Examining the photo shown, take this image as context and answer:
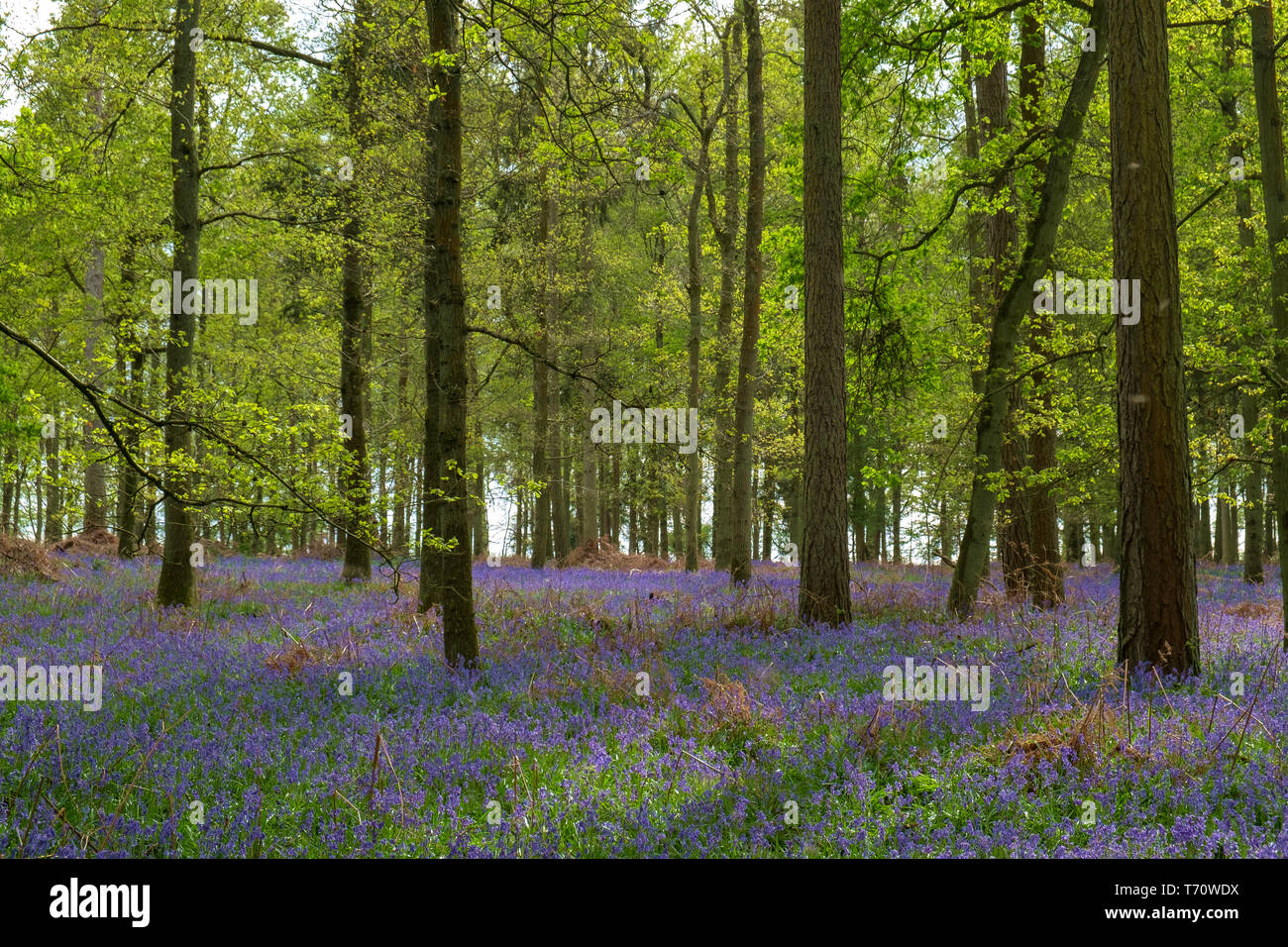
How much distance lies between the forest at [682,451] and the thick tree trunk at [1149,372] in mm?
33

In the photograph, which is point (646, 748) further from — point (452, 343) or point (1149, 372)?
point (1149, 372)

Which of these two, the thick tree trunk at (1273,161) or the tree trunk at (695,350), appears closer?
the thick tree trunk at (1273,161)

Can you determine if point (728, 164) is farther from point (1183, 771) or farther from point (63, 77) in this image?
point (1183, 771)

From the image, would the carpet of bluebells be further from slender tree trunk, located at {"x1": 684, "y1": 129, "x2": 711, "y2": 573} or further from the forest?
slender tree trunk, located at {"x1": 684, "y1": 129, "x2": 711, "y2": 573}

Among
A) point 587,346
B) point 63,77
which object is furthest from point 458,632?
point 587,346

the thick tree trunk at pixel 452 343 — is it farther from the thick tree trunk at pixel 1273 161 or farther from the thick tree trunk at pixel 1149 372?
the thick tree trunk at pixel 1273 161

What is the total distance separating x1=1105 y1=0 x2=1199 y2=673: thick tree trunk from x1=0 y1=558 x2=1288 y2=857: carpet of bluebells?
62 cm

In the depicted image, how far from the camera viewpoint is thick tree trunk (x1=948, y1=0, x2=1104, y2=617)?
9.80 m

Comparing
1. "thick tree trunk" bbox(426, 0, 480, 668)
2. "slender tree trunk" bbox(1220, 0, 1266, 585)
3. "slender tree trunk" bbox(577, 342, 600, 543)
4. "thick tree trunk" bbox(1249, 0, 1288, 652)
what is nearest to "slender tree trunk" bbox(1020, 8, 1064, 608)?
"thick tree trunk" bbox(1249, 0, 1288, 652)

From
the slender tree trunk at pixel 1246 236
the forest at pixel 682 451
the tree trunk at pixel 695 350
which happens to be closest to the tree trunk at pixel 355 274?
the forest at pixel 682 451

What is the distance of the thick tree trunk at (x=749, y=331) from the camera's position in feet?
48.2

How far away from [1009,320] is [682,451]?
1149 centimetres

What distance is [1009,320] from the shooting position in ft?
33.7

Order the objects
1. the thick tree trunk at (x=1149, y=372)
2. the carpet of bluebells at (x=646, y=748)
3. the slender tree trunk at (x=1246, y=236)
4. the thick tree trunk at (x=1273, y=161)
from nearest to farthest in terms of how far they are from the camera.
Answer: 1. the carpet of bluebells at (x=646, y=748)
2. the thick tree trunk at (x=1149, y=372)
3. the thick tree trunk at (x=1273, y=161)
4. the slender tree trunk at (x=1246, y=236)
